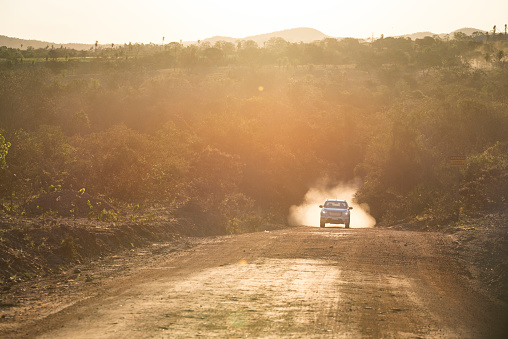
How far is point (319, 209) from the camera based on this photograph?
59.6 m

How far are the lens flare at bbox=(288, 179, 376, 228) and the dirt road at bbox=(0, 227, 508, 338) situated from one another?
3160 centimetres

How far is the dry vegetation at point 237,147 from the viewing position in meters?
34.2

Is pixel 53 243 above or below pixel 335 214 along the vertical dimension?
above

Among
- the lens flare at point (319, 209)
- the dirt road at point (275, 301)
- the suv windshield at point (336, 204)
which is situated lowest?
the lens flare at point (319, 209)

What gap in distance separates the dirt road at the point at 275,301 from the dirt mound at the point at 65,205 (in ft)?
23.5

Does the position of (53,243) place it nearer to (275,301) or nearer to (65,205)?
(65,205)

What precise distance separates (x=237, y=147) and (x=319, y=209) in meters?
10.3

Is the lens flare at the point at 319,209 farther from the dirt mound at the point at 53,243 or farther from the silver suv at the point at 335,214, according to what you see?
the dirt mound at the point at 53,243

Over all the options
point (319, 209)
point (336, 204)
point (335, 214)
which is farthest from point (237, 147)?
point (335, 214)

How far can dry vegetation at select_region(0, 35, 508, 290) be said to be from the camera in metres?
34.2

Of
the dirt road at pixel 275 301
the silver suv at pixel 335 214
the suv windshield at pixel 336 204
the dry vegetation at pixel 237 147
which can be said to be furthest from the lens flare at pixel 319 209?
the dirt road at pixel 275 301

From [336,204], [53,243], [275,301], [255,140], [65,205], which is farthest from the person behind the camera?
[255,140]

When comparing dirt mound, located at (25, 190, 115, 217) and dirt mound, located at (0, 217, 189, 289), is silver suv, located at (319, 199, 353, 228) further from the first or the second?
dirt mound, located at (0, 217, 189, 289)

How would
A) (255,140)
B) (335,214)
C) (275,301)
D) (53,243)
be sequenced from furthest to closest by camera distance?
(255,140) < (335,214) < (53,243) < (275,301)
